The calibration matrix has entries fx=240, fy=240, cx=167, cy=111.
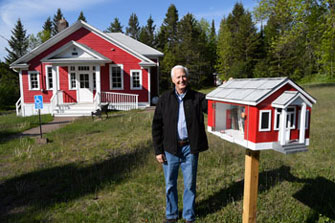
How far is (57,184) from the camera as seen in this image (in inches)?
189

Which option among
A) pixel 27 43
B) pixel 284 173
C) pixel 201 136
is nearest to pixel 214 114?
pixel 201 136

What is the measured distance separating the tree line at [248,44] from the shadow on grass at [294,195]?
15444mm

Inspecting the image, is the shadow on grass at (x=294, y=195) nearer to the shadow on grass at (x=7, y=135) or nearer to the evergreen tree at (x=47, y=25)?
the shadow on grass at (x=7, y=135)

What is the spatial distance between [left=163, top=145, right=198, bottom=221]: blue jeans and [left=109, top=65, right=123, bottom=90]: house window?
14.9 metres

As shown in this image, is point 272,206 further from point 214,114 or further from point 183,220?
point 214,114

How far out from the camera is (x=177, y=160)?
3.19 meters

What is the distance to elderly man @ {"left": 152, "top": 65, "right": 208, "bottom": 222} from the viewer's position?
3.10m

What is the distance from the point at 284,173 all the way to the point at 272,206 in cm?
124

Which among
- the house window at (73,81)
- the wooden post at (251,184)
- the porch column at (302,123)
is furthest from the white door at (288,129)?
the house window at (73,81)

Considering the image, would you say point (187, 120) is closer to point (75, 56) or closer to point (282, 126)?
point (282, 126)

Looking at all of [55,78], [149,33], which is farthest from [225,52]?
[55,78]

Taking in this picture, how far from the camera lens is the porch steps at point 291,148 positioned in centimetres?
239

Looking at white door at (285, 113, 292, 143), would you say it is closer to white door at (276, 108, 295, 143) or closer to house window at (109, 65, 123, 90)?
white door at (276, 108, 295, 143)

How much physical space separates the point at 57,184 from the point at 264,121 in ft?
13.8
